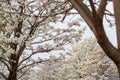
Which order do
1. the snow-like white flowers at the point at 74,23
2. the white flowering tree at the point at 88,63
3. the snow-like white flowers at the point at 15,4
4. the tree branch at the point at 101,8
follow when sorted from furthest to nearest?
the white flowering tree at the point at 88,63
the snow-like white flowers at the point at 74,23
the snow-like white flowers at the point at 15,4
the tree branch at the point at 101,8

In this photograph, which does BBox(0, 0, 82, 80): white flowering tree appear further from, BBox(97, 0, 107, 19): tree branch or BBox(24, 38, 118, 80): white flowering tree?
BBox(24, 38, 118, 80): white flowering tree

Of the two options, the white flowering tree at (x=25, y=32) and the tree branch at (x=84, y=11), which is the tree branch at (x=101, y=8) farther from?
the white flowering tree at (x=25, y=32)

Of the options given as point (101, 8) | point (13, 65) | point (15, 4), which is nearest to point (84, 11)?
point (101, 8)

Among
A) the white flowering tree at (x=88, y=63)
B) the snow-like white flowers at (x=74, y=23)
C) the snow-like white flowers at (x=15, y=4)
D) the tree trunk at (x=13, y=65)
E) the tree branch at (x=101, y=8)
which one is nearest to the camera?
the tree branch at (x=101, y=8)

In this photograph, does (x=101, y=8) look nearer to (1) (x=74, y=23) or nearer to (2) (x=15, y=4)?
(2) (x=15, y=4)

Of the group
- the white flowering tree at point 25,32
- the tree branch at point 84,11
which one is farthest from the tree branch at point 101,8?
the white flowering tree at point 25,32

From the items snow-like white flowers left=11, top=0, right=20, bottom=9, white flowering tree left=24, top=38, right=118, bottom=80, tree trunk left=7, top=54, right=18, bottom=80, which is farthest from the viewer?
white flowering tree left=24, top=38, right=118, bottom=80

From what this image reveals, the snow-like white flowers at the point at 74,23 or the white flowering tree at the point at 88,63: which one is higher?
the white flowering tree at the point at 88,63

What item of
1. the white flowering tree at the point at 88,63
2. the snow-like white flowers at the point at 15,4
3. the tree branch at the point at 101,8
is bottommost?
the tree branch at the point at 101,8

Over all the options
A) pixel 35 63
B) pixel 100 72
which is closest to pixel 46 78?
pixel 100 72

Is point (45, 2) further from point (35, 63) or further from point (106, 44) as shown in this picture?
point (106, 44)

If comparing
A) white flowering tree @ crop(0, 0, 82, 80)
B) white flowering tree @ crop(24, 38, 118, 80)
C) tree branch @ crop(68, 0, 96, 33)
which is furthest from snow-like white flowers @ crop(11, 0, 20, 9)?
white flowering tree @ crop(24, 38, 118, 80)

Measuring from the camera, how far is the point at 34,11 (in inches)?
361

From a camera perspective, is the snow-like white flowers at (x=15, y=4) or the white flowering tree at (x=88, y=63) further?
the white flowering tree at (x=88, y=63)
